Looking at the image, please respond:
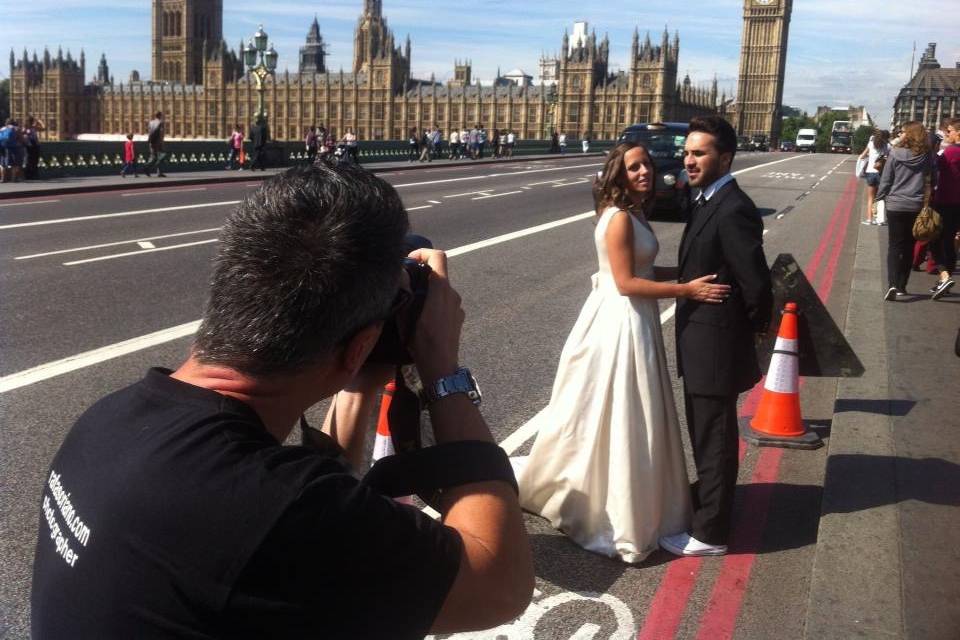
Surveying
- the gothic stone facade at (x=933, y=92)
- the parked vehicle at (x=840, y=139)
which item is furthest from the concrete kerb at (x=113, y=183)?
the parked vehicle at (x=840, y=139)

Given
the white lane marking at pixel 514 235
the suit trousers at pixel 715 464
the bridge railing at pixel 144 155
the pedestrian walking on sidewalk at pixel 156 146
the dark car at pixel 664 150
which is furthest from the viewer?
the pedestrian walking on sidewalk at pixel 156 146

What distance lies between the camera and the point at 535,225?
16938 millimetres

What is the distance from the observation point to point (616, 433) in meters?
3.95

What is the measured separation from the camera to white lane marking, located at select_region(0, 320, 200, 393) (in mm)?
6102

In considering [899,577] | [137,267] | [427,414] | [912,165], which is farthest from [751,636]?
[137,267]

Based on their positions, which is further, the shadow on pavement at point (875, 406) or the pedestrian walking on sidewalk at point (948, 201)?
the pedestrian walking on sidewalk at point (948, 201)

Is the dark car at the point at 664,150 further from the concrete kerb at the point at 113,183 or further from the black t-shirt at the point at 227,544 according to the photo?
the black t-shirt at the point at 227,544

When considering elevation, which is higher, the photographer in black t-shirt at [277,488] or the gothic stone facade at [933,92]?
the gothic stone facade at [933,92]

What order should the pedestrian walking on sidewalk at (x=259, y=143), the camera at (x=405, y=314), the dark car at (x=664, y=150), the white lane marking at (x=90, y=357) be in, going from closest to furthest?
the camera at (x=405, y=314)
the white lane marking at (x=90, y=357)
the dark car at (x=664, y=150)
the pedestrian walking on sidewalk at (x=259, y=143)

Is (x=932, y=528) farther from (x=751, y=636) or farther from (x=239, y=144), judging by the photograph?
(x=239, y=144)

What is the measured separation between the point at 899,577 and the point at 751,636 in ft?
2.31

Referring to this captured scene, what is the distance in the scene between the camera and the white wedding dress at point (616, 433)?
12.9ft

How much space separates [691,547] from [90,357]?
4555mm

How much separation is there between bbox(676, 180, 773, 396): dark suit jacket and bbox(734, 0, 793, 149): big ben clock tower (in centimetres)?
14050
